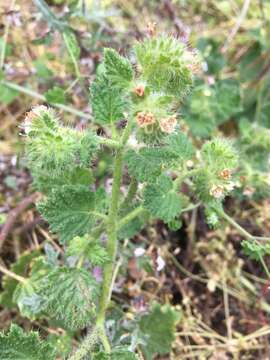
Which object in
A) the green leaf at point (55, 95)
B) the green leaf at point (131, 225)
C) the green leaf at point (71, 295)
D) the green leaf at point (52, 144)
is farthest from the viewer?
the green leaf at point (55, 95)

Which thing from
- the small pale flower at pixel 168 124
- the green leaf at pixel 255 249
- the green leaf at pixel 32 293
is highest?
the small pale flower at pixel 168 124

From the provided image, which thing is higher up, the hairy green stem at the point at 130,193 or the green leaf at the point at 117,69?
the green leaf at the point at 117,69

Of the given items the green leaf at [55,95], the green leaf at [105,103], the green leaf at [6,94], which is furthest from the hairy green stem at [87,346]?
the green leaf at [6,94]

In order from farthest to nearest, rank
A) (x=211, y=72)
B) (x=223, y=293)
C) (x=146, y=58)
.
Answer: (x=211, y=72), (x=223, y=293), (x=146, y=58)

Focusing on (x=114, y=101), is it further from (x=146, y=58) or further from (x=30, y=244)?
(x=30, y=244)

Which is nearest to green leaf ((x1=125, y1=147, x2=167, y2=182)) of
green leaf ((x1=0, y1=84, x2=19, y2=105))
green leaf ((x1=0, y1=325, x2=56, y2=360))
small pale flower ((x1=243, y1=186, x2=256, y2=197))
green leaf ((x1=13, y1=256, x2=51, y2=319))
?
green leaf ((x1=0, y1=325, x2=56, y2=360))

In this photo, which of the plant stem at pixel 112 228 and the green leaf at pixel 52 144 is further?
the plant stem at pixel 112 228

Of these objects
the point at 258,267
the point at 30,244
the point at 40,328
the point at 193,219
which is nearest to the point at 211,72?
the point at 193,219

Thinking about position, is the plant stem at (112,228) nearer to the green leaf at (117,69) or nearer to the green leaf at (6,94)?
the green leaf at (117,69)
